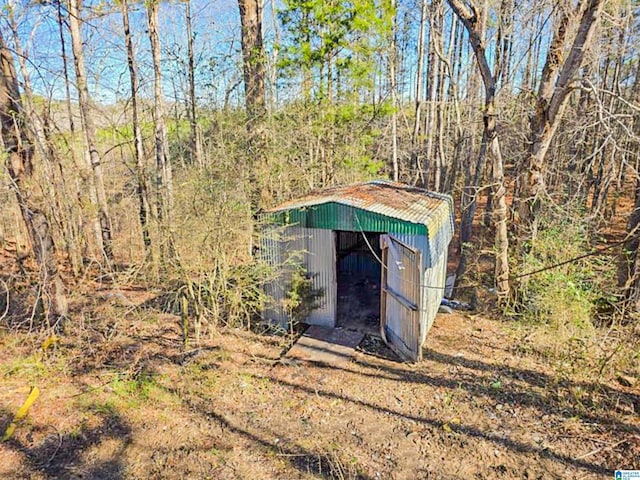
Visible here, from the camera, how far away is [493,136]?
6629 mm

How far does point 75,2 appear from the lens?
348 inches

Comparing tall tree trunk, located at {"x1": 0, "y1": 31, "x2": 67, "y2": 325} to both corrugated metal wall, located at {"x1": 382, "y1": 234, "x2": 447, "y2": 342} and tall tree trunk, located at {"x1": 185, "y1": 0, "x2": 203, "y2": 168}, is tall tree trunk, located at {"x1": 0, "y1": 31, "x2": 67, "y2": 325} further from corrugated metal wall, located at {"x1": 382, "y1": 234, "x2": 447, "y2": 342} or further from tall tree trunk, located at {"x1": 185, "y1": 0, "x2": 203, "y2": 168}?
corrugated metal wall, located at {"x1": 382, "y1": 234, "x2": 447, "y2": 342}

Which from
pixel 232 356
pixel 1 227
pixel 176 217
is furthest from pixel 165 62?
pixel 1 227

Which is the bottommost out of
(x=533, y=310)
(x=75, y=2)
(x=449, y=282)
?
(x=449, y=282)

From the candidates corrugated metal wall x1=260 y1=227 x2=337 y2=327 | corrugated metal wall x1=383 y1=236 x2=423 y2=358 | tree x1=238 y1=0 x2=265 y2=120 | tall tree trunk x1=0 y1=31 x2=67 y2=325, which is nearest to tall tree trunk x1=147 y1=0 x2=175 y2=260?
tree x1=238 y1=0 x2=265 y2=120

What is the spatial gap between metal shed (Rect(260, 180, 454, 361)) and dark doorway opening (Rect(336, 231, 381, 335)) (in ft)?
0.16

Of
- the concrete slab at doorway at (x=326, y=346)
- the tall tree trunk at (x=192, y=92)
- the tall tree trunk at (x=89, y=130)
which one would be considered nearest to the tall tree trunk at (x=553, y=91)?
the concrete slab at doorway at (x=326, y=346)

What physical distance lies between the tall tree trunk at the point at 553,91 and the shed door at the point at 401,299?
252cm

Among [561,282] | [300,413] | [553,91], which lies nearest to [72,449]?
[300,413]

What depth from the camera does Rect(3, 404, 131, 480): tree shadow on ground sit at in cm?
378

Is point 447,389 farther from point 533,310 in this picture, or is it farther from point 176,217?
point 176,217

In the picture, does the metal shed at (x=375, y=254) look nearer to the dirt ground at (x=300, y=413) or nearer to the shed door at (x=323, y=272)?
the shed door at (x=323, y=272)

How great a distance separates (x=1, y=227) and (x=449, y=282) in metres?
14.9

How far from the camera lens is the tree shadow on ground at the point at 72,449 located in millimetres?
3783
